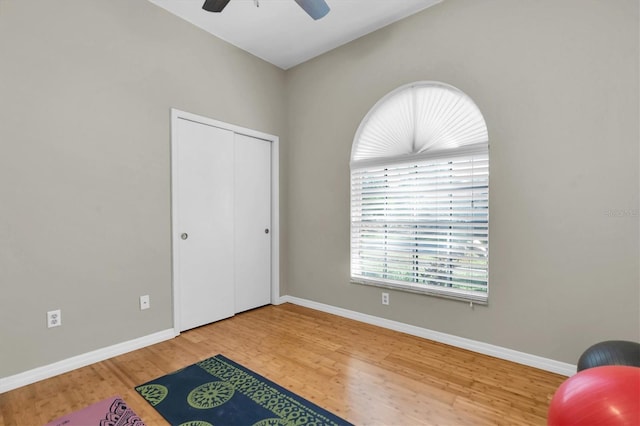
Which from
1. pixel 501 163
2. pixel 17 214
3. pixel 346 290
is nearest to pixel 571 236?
pixel 501 163

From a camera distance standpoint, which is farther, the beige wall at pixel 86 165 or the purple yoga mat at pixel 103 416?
the beige wall at pixel 86 165

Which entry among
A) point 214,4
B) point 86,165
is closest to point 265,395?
point 86,165

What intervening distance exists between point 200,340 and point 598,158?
3.66 meters

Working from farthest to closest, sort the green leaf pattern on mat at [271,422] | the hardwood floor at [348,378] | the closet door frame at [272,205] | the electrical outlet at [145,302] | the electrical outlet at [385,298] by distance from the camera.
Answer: the electrical outlet at [385,298] < the closet door frame at [272,205] < the electrical outlet at [145,302] < the hardwood floor at [348,378] < the green leaf pattern on mat at [271,422]

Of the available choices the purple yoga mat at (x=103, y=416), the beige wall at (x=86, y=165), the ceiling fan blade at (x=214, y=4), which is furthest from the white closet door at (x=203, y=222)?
the ceiling fan blade at (x=214, y=4)

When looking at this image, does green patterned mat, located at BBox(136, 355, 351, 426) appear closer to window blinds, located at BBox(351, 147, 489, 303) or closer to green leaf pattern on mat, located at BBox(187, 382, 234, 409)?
green leaf pattern on mat, located at BBox(187, 382, 234, 409)

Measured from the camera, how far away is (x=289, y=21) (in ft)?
10.3

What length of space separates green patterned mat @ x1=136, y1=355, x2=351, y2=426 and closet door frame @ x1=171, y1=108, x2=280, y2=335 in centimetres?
94

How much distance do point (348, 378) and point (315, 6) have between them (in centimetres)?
271

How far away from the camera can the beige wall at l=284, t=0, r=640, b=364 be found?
2.09 metres

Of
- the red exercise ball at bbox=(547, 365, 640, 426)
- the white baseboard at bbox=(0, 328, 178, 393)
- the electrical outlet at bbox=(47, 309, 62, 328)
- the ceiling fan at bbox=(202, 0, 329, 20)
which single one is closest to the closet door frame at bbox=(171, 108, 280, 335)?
the white baseboard at bbox=(0, 328, 178, 393)

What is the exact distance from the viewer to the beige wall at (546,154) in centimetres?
209

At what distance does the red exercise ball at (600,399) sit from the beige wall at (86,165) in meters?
3.07

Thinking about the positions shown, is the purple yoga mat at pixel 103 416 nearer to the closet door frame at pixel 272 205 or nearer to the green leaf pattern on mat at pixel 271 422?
the green leaf pattern on mat at pixel 271 422
